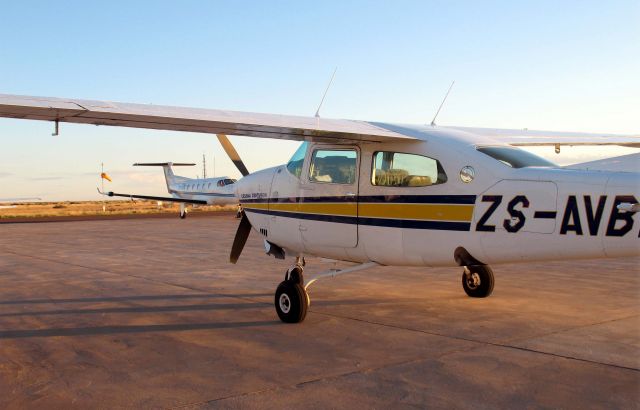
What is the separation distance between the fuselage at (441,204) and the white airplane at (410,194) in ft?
0.04

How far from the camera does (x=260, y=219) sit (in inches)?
352

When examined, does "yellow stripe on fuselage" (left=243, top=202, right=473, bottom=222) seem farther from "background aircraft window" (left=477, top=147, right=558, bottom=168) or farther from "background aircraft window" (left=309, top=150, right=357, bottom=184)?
"background aircraft window" (left=477, top=147, right=558, bottom=168)

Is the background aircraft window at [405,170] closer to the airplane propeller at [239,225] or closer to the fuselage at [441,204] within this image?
the fuselage at [441,204]

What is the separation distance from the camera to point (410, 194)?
6.92m

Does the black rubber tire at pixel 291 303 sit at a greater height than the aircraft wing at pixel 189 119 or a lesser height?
lesser

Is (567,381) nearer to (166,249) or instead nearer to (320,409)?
(320,409)

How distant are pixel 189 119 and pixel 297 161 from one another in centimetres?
224

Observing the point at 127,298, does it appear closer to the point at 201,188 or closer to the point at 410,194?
the point at 410,194

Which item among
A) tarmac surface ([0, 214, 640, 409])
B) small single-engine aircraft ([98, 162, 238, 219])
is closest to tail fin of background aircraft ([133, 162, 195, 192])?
small single-engine aircraft ([98, 162, 238, 219])

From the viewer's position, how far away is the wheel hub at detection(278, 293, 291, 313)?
7.56 metres

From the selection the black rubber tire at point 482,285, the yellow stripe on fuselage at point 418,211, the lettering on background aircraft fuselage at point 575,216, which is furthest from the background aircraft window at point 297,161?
the black rubber tire at point 482,285

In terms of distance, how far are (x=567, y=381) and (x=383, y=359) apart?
1632 millimetres

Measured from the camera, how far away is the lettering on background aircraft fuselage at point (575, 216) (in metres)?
5.33

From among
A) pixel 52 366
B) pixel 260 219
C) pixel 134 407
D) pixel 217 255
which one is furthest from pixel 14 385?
pixel 217 255
